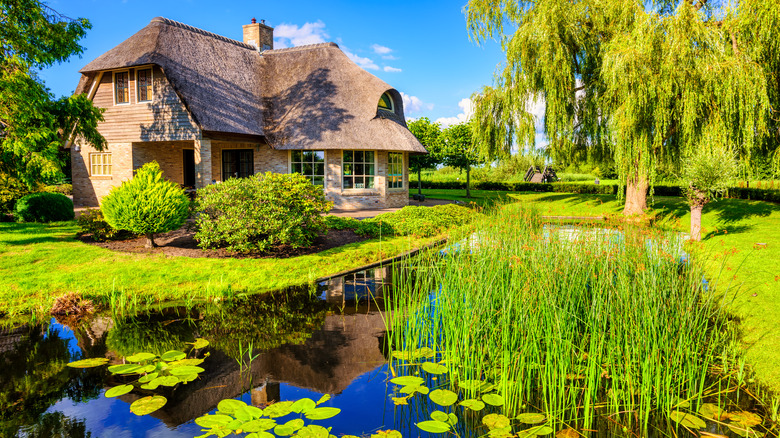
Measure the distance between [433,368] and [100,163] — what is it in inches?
655

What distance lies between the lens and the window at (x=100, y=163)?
16625 millimetres

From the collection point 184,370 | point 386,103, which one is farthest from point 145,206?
point 386,103

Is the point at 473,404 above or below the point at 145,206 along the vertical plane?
below

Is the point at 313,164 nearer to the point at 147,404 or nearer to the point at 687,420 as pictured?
the point at 147,404

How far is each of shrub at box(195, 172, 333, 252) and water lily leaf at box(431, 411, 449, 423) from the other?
5.50 m

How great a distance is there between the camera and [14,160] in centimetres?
1038

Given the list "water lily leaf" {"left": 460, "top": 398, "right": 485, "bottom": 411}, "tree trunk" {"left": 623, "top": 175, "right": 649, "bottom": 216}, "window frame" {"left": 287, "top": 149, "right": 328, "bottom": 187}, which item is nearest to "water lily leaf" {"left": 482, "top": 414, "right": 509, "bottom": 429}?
"water lily leaf" {"left": 460, "top": 398, "right": 485, "bottom": 411}

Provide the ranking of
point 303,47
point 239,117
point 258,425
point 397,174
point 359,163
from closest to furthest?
point 258,425 < point 239,117 < point 359,163 < point 397,174 < point 303,47

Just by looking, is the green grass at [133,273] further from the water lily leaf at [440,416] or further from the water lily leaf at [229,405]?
the water lily leaf at [229,405]

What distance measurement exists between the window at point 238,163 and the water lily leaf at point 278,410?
15826 mm

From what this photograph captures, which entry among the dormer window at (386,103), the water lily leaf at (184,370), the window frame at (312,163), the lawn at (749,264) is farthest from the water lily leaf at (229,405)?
the dormer window at (386,103)

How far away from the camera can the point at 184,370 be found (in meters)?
4.20

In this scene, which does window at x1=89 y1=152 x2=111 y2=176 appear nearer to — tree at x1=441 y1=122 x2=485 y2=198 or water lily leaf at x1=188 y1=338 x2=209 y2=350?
water lily leaf at x1=188 y1=338 x2=209 y2=350

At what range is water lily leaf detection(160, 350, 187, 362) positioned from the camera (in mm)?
4488
